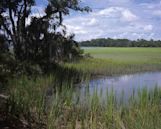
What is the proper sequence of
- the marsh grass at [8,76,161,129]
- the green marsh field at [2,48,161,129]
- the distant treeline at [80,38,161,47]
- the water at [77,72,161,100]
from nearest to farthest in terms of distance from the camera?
1. the green marsh field at [2,48,161,129]
2. the marsh grass at [8,76,161,129]
3. the water at [77,72,161,100]
4. the distant treeline at [80,38,161,47]

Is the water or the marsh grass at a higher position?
the marsh grass

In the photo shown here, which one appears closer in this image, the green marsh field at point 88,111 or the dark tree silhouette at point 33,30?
the green marsh field at point 88,111

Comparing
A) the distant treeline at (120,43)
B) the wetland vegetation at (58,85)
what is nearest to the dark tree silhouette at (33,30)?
the wetland vegetation at (58,85)

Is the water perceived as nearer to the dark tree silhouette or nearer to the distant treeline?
the dark tree silhouette

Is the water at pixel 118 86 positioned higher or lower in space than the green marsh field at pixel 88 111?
lower

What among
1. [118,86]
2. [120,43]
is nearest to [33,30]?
[118,86]

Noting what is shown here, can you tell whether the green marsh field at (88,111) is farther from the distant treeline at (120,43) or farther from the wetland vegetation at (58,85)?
the distant treeline at (120,43)

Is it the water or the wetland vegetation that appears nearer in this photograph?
the wetland vegetation

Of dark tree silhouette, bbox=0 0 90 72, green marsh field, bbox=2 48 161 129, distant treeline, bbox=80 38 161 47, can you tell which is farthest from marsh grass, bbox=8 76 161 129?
distant treeline, bbox=80 38 161 47

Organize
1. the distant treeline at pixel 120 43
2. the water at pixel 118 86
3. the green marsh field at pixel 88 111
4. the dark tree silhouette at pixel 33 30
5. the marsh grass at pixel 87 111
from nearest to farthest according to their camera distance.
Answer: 1. the green marsh field at pixel 88 111
2. the marsh grass at pixel 87 111
3. the water at pixel 118 86
4. the dark tree silhouette at pixel 33 30
5. the distant treeline at pixel 120 43

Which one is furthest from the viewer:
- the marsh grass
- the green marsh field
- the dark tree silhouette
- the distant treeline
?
the distant treeline

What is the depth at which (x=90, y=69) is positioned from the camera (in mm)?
27672

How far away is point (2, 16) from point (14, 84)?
8.77 m

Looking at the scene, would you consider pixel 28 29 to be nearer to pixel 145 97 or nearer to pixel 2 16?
pixel 2 16
